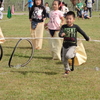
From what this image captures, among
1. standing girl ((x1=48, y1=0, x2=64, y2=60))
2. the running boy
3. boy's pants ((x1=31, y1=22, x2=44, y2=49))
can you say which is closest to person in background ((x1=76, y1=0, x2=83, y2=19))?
boy's pants ((x1=31, y1=22, x2=44, y2=49))

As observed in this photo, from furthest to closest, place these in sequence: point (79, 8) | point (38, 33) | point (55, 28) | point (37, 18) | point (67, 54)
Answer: point (79, 8), point (38, 33), point (37, 18), point (55, 28), point (67, 54)

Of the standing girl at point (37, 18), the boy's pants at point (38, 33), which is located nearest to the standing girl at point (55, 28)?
the standing girl at point (37, 18)

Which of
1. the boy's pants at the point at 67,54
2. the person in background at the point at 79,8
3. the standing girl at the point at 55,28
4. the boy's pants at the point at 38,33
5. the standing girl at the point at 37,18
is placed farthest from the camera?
the person in background at the point at 79,8

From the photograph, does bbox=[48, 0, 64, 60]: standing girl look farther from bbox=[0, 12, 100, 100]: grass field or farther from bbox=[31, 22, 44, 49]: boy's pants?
bbox=[31, 22, 44, 49]: boy's pants

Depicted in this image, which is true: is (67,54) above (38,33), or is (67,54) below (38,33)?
above

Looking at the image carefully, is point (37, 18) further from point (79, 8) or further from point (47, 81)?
point (79, 8)

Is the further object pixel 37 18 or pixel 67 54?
pixel 37 18

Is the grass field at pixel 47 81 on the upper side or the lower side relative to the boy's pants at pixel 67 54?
lower

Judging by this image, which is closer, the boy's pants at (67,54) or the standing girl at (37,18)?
the boy's pants at (67,54)

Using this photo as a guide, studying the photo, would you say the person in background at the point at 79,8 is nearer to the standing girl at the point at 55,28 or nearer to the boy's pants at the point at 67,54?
the standing girl at the point at 55,28

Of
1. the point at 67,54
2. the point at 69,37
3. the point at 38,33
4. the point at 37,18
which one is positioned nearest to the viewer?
the point at 67,54

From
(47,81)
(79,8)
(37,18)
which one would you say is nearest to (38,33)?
(37,18)

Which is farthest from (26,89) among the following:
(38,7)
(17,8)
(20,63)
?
(17,8)

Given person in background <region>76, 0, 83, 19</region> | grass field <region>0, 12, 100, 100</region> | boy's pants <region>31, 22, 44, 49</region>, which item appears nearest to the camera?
grass field <region>0, 12, 100, 100</region>
